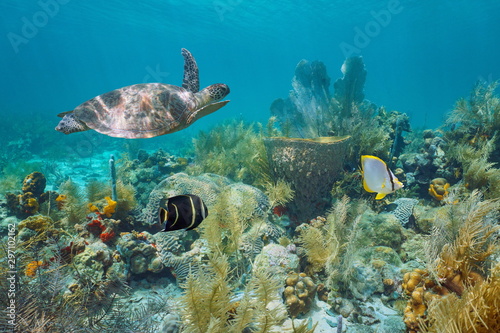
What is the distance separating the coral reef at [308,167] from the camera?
4828mm

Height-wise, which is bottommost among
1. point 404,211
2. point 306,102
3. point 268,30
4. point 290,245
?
point 290,245

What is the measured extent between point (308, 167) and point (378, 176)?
241 cm

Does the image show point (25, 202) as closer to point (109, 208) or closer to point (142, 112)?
point (109, 208)

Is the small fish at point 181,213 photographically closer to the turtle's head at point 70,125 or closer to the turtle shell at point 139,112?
the turtle shell at point 139,112

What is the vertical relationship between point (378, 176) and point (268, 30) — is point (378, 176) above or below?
below

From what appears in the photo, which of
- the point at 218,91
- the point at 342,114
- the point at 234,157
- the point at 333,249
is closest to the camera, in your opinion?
the point at 218,91

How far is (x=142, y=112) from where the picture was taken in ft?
9.50

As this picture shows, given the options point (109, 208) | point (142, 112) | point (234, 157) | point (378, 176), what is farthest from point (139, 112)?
point (234, 157)

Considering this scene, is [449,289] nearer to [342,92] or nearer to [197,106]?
[197,106]

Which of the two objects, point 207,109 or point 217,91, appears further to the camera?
point 217,91

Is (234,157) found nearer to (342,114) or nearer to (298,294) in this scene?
(342,114)

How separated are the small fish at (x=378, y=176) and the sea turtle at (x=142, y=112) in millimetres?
1638

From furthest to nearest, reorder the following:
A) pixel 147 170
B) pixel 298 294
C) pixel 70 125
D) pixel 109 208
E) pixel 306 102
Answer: pixel 306 102
pixel 147 170
pixel 109 208
pixel 298 294
pixel 70 125

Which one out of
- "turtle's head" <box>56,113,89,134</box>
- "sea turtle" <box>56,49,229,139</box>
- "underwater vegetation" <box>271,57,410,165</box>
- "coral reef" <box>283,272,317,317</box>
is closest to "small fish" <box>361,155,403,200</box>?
"coral reef" <box>283,272,317,317</box>
